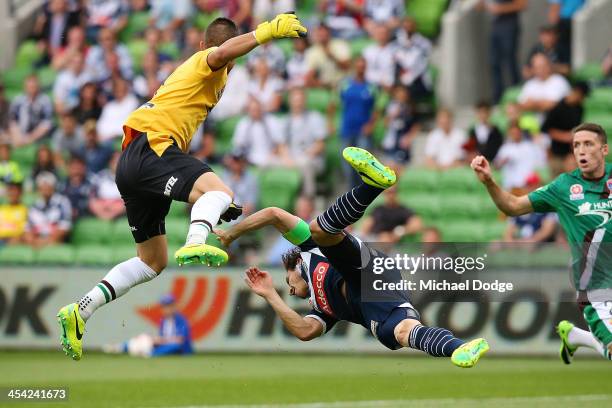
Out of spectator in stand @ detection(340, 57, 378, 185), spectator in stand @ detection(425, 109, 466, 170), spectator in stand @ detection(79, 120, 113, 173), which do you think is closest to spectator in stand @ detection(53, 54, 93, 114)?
spectator in stand @ detection(79, 120, 113, 173)

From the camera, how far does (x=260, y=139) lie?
19.8 meters

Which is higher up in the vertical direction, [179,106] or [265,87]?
[265,87]

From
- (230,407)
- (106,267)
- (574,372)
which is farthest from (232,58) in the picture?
(106,267)

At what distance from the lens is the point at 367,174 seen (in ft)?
33.7

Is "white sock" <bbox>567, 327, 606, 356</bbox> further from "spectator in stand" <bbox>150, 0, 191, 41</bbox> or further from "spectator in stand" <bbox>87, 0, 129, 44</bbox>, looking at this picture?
"spectator in stand" <bbox>87, 0, 129, 44</bbox>

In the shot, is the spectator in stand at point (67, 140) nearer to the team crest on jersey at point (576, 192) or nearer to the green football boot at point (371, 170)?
the green football boot at point (371, 170)

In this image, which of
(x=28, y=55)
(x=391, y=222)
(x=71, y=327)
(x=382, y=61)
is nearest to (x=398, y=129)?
(x=382, y=61)

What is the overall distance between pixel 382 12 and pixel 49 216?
5.96 metres

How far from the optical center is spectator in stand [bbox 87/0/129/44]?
23.1 m

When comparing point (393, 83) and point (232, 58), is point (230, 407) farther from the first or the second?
point (393, 83)

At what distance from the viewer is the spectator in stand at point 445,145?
19.0m

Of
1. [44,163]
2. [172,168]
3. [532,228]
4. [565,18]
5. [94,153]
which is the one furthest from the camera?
[44,163]

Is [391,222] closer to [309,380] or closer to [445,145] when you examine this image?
[445,145]

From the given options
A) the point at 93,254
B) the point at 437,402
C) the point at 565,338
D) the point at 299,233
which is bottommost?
the point at 437,402
